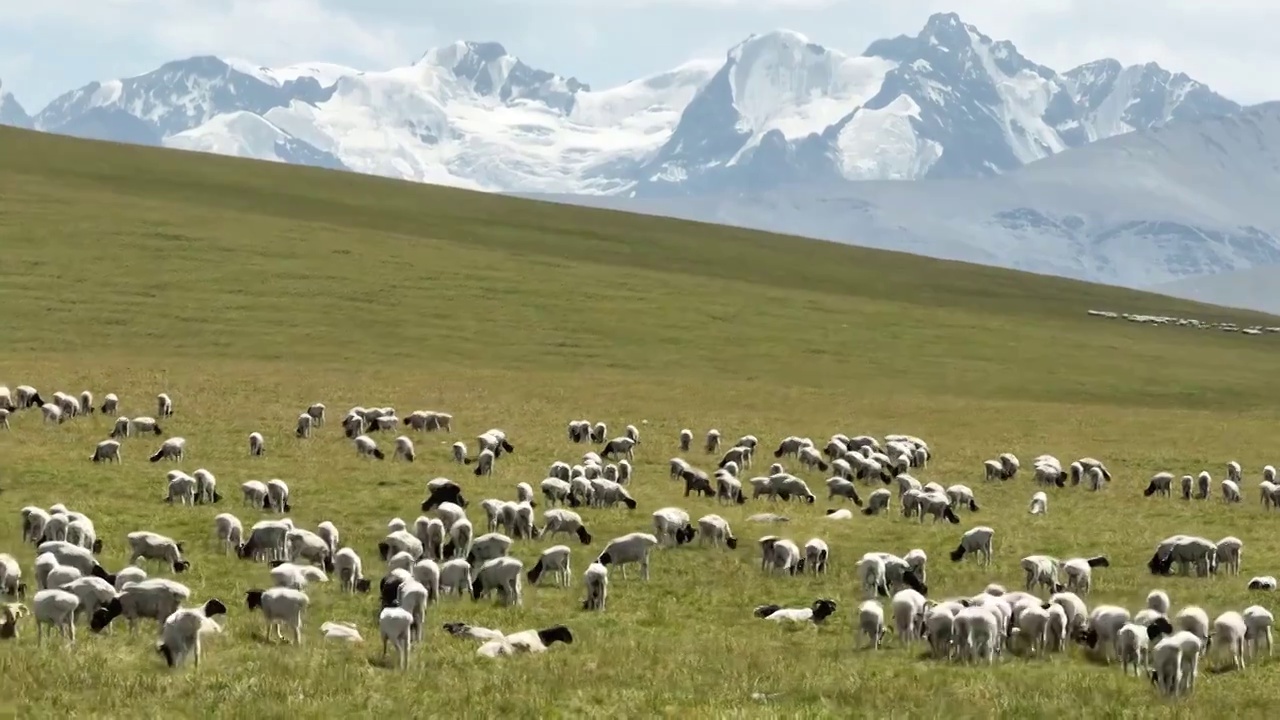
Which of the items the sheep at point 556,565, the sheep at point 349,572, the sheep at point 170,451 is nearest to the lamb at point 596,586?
the sheep at point 556,565

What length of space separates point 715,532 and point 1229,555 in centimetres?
988

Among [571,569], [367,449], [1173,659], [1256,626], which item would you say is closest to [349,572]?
[571,569]

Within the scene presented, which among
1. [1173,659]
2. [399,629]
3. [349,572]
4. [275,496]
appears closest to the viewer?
[1173,659]

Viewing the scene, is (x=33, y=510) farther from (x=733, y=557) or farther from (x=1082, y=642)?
(x=1082, y=642)

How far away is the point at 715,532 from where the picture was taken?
1140 inches

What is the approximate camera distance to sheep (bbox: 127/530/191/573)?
23766mm

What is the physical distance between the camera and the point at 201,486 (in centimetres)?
3136

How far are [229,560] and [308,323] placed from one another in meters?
52.9

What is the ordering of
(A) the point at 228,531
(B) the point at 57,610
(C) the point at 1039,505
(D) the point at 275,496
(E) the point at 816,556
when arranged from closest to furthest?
(B) the point at 57,610 → (A) the point at 228,531 → (E) the point at 816,556 → (D) the point at 275,496 → (C) the point at 1039,505

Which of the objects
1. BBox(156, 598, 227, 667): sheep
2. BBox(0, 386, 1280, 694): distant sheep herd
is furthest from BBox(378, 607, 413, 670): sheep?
BBox(156, 598, 227, 667): sheep

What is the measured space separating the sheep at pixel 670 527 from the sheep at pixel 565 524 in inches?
56.0

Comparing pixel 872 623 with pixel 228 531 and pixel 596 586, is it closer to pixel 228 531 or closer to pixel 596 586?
pixel 596 586

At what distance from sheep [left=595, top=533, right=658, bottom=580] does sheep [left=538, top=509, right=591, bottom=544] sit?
2897 millimetres

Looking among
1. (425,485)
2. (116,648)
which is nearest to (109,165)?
(425,485)
